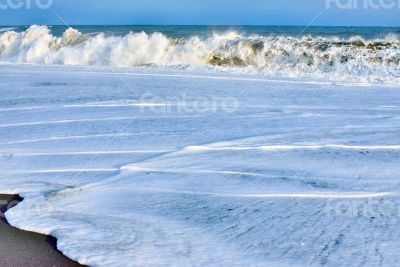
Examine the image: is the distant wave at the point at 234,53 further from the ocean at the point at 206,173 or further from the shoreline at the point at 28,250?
the shoreline at the point at 28,250

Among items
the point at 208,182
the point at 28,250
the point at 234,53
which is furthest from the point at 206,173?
the point at 234,53

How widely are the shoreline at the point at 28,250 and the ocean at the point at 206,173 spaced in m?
0.04

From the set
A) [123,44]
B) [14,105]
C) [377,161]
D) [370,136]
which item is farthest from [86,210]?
[123,44]

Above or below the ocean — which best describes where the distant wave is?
above

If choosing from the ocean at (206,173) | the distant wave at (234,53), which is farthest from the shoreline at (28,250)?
the distant wave at (234,53)

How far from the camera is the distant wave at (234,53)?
1331 cm

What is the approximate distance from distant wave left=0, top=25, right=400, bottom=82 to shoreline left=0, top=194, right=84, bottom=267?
10.8 meters

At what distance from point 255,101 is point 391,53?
26.7 ft

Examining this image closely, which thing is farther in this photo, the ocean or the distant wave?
the distant wave

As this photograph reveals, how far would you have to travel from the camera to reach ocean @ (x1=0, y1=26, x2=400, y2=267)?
212 cm

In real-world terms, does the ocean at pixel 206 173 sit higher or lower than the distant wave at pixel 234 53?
lower

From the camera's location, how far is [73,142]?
3965mm

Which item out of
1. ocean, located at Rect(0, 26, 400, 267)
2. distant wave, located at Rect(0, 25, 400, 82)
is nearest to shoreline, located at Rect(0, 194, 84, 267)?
ocean, located at Rect(0, 26, 400, 267)

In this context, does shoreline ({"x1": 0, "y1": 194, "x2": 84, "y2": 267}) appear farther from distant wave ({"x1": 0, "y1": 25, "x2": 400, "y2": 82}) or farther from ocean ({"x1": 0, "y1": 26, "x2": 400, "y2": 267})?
distant wave ({"x1": 0, "y1": 25, "x2": 400, "y2": 82})
